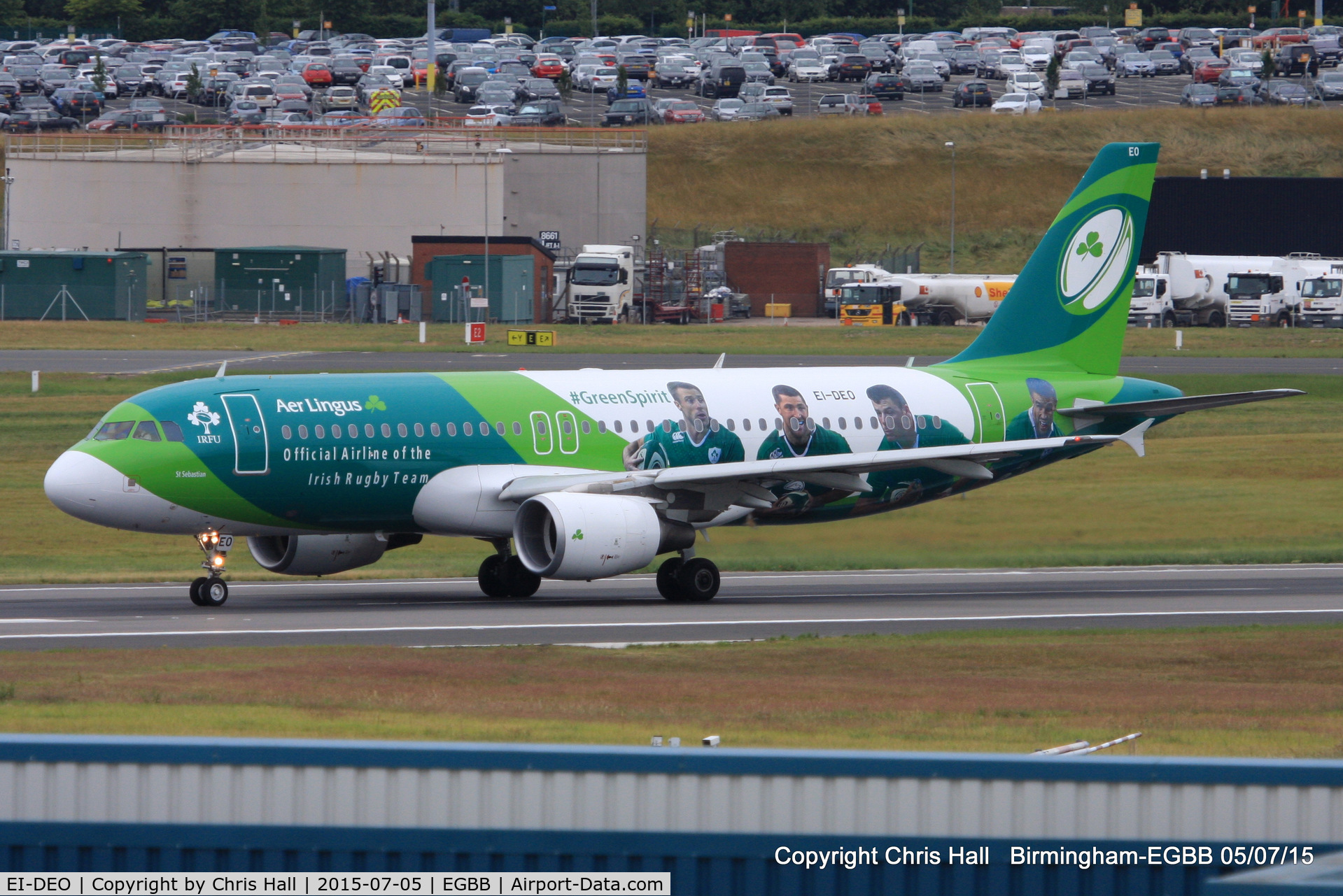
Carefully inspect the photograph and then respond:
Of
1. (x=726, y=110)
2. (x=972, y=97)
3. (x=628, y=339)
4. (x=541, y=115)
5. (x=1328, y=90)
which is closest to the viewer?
(x=628, y=339)

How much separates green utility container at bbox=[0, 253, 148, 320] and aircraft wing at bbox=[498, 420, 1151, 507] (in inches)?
3031

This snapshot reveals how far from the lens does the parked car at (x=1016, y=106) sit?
14644 cm

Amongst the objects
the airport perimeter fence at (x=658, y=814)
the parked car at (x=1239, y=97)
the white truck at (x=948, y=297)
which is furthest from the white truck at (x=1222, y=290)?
the airport perimeter fence at (x=658, y=814)

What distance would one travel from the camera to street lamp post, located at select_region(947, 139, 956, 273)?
131250mm

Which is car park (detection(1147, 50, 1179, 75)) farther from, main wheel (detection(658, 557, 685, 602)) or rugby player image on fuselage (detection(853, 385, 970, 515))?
main wheel (detection(658, 557, 685, 602))

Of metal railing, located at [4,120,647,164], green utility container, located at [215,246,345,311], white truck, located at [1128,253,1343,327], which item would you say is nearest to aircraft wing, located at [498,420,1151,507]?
white truck, located at [1128,253,1343,327]

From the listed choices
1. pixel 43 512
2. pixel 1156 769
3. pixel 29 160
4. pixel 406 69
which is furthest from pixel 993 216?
pixel 1156 769

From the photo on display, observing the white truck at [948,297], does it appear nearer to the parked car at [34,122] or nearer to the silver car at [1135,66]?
the silver car at [1135,66]

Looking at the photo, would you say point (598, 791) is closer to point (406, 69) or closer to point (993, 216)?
point (993, 216)

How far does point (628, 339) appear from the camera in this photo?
9425 cm

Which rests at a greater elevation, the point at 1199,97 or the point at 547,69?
the point at 547,69

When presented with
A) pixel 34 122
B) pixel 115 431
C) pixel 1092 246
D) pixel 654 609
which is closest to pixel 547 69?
pixel 34 122

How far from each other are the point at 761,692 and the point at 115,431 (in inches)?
566

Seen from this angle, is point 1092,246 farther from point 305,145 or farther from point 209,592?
point 305,145
